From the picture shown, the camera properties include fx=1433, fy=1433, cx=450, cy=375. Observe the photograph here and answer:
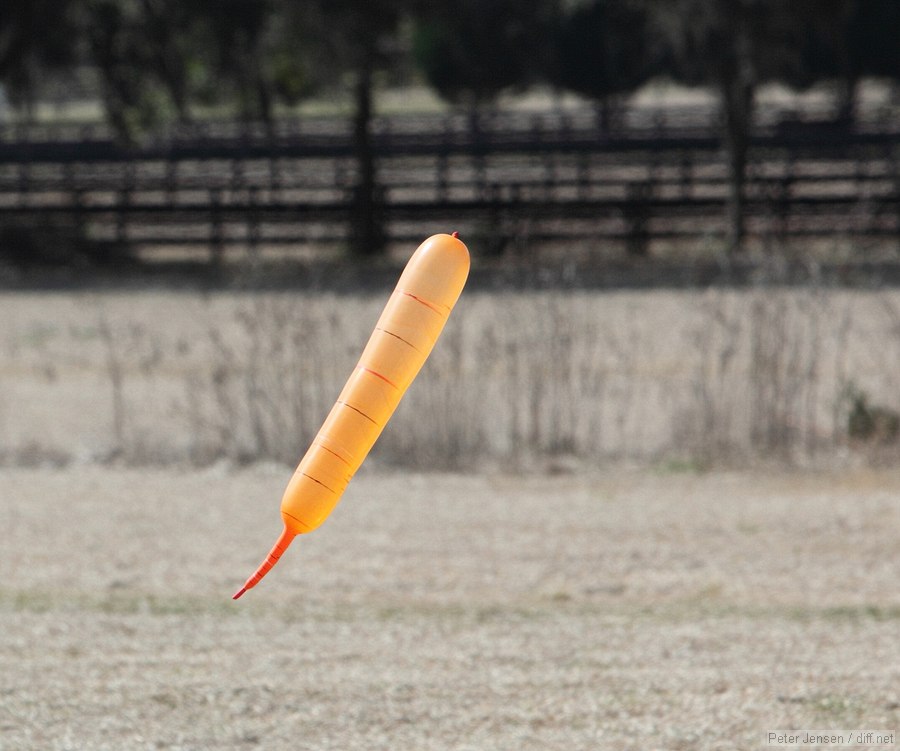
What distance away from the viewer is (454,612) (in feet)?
19.2

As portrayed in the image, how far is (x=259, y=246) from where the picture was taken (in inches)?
813

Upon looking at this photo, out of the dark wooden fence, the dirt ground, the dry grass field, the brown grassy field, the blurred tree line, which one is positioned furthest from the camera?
the dark wooden fence

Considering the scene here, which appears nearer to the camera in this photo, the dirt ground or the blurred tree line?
the dirt ground

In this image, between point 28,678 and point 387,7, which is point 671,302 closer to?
point 387,7

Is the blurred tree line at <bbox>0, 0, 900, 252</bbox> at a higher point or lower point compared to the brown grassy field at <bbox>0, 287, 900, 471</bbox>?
higher

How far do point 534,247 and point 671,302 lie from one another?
2.47 m

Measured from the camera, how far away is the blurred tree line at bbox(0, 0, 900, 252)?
19.8 m

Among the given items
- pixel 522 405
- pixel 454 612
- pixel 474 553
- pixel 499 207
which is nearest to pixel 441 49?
pixel 499 207

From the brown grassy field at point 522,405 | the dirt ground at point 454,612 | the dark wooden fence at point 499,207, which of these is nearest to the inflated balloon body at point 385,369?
the dirt ground at point 454,612

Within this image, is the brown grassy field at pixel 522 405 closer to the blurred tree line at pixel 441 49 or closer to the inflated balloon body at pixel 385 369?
the inflated balloon body at pixel 385 369

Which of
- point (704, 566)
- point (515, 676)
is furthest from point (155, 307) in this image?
point (515, 676)

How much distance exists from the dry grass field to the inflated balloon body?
1042 mm

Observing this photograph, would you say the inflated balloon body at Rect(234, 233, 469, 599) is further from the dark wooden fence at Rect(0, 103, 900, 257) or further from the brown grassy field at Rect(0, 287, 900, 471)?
the dark wooden fence at Rect(0, 103, 900, 257)

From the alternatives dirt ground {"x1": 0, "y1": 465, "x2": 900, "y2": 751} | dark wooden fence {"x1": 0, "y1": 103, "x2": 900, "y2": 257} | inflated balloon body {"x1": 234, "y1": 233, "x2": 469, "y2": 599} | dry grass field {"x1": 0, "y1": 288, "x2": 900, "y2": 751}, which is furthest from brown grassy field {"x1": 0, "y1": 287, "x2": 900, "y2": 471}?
dark wooden fence {"x1": 0, "y1": 103, "x2": 900, "y2": 257}
